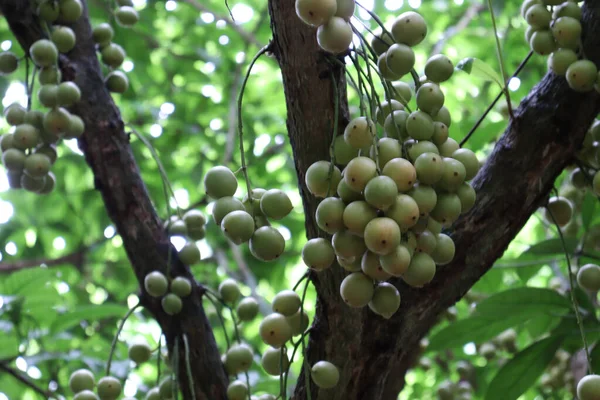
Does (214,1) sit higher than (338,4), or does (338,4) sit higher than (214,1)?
(214,1)

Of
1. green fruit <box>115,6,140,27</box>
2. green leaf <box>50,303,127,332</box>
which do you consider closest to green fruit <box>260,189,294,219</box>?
green leaf <box>50,303,127,332</box>

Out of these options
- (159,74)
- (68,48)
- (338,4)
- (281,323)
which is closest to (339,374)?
(281,323)

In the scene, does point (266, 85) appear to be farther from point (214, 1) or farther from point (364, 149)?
point (364, 149)

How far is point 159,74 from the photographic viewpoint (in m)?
3.27

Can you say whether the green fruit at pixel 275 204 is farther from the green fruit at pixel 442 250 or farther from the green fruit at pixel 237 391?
the green fruit at pixel 237 391

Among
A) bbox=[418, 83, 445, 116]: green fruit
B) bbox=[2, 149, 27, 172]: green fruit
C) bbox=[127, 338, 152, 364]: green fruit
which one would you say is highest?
bbox=[418, 83, 445, 116]: green fruit

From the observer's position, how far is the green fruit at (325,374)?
3.73ft

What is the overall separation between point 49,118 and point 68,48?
23 cm

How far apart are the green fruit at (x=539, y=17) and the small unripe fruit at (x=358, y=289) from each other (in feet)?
2.30

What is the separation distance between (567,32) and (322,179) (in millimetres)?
640

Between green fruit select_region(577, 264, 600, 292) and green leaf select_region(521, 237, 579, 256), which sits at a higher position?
green leaf select_region(521, 237, 579, 256)

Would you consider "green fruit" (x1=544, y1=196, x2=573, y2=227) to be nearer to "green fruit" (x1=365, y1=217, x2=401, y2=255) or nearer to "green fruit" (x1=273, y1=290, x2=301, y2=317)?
"green fruit" (x1=273, y1=290, x2=301, y2=317)

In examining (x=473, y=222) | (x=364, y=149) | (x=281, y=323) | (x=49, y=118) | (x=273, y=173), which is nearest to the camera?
(x=364, y=149)

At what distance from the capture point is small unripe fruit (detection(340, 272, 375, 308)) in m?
0.96
